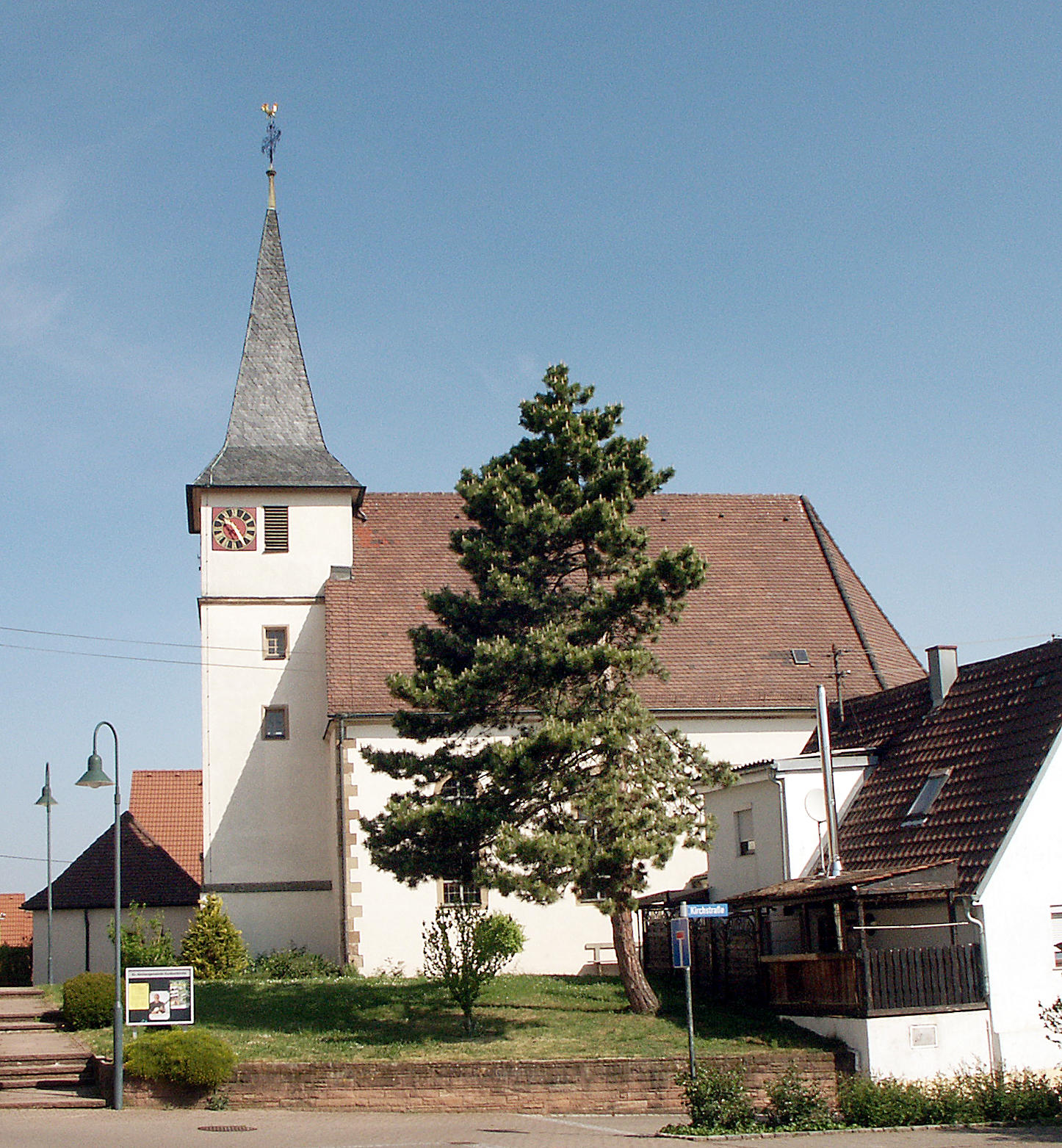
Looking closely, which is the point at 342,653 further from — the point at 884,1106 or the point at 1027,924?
the point at 884,1106

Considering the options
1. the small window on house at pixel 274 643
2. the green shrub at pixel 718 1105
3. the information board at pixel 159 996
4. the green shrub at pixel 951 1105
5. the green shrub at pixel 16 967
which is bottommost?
the green shrub at pixel 951 1105

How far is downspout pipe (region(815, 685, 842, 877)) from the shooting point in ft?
82.4

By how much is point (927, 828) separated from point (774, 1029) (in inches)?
165

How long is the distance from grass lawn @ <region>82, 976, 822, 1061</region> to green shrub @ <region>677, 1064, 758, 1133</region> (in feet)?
6.30

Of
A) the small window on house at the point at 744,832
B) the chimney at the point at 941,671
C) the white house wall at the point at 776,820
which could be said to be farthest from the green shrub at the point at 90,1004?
the chimney at the point at 941,671

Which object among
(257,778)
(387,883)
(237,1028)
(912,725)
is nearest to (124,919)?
(257,778)

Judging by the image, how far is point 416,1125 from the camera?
18.3 m

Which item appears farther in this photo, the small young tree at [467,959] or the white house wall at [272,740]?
the white house wall at [272,740]

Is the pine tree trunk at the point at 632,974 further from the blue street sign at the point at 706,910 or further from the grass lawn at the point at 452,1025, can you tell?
the blue street sign at the point at 706,910

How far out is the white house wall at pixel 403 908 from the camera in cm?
3144

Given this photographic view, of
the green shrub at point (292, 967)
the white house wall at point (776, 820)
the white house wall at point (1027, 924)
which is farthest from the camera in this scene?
the green shrub at point (292, 967)

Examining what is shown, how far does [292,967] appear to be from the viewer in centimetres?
3105

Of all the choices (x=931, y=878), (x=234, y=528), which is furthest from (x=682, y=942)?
(x=234, y=528)

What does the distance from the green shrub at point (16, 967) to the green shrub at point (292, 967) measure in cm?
976
